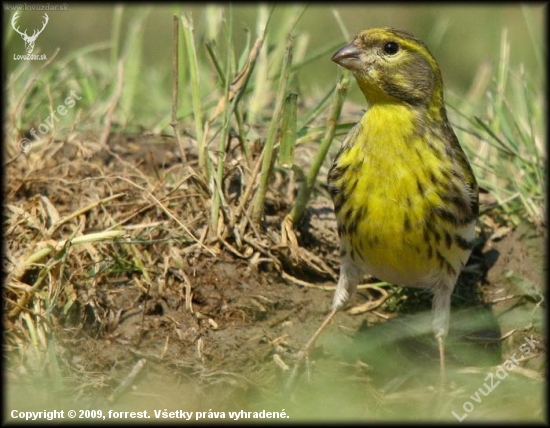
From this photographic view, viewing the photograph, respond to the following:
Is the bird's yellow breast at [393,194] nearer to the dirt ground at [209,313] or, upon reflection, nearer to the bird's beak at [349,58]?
the bird's beak at [349,58]

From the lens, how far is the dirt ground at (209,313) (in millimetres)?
4227

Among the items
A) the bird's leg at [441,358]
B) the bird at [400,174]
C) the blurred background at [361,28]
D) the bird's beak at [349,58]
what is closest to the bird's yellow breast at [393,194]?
the bird at [400,174]

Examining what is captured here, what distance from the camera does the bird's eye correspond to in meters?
4.43

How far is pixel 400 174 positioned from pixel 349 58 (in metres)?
0.54

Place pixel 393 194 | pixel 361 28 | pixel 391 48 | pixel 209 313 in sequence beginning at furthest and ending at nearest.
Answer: pixel 361 28, pixel 209 313, pixel 391 48, pixel 393 194

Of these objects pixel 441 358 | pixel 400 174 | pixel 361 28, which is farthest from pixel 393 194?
pixel 361 28

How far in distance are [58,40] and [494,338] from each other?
5477mm

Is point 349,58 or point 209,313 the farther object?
point 209,313

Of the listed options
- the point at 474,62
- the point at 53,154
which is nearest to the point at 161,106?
the point at 53,154

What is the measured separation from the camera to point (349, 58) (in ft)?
14.3

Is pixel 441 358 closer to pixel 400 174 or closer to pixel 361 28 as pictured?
pixel 400 174

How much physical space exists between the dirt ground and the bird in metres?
0.27

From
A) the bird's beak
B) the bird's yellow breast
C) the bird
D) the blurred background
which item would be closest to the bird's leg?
the bird

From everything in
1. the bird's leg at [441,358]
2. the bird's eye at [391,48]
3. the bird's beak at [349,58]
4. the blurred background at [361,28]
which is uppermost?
the bird's eye at [391,48]
